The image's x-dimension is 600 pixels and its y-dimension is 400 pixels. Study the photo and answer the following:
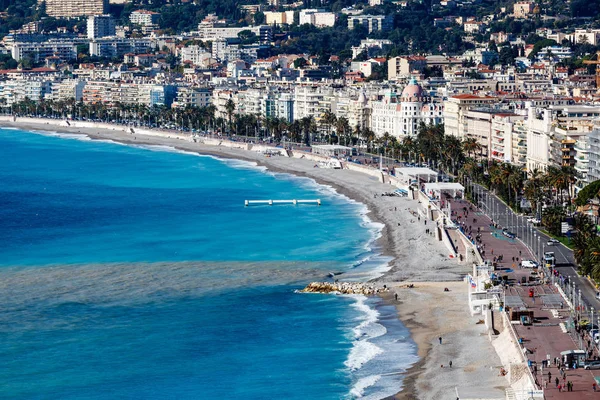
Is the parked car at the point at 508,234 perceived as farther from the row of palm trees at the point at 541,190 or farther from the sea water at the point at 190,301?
the sea water at the point at 190,301

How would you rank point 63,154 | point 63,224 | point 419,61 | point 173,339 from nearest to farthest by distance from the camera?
point 173,339
point 63,224
point 63,154
point 419,61

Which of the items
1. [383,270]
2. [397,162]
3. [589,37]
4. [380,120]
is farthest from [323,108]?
[383,270]

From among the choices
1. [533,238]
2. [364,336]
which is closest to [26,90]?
[533,238]

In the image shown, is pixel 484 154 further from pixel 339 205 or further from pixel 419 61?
pixel 419 61

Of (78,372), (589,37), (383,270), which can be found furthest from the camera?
(589,37)

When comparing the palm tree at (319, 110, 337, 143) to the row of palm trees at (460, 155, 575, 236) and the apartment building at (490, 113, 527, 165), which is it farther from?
the row of palm trees at (460, 155, 575, 236)


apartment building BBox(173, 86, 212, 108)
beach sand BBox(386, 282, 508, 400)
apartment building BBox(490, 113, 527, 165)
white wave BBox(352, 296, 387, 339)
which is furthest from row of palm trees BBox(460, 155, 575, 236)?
apartment building BBox(173, 86, 212, 108)
